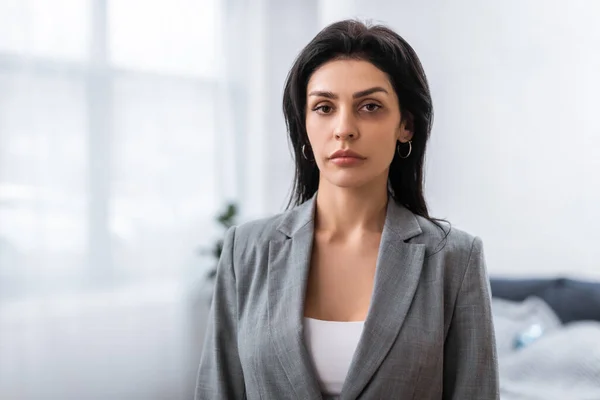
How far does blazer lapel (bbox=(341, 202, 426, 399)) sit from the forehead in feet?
0.81

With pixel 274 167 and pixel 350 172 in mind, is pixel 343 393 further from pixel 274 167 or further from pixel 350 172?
pixel 274 167

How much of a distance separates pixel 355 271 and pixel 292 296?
5.3 inches

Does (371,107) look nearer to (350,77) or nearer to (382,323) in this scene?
(350,77)

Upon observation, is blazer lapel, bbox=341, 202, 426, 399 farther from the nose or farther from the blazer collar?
the nose

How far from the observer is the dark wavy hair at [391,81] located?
1.18 m

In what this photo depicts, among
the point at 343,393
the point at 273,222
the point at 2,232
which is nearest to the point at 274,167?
the point at 2,232

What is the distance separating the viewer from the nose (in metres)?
1.14

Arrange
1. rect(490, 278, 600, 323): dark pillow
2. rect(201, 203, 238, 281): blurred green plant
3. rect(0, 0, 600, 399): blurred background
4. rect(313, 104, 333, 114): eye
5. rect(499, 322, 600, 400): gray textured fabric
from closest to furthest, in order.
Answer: rect(313, 104, 333, 114): eye, rect(499, 322, 600, 400): gray textured fabric, rect(490, 278, 600, 323): dark pillow, rect(0, 0, 600, 399): blurred background, rect(201, 203, 238, 281): blurred green plant

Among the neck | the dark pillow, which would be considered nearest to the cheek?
the neck

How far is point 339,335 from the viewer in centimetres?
115

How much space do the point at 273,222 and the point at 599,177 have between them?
2.19m

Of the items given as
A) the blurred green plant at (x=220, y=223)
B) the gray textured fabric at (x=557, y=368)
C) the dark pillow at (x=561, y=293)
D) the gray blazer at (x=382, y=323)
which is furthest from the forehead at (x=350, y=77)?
the blurred green plant at (x=220, y=223)

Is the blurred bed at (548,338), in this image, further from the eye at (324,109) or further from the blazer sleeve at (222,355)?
the eye at (324,109)

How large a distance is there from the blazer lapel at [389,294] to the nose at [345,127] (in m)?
0.20
